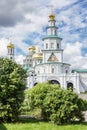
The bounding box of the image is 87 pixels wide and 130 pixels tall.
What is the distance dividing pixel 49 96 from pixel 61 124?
2.48 m

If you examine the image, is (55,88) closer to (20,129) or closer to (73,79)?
(20,129)

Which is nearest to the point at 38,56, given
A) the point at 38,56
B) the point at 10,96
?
the point at 38,56

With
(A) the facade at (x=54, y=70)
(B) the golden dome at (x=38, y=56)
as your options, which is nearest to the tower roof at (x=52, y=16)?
(A) the facade at (x=54, y=70)

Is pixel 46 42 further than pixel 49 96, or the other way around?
pixel 46 42

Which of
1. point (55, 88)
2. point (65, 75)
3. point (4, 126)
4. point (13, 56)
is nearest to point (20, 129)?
point (4, 126)

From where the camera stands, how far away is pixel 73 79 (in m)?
79.8

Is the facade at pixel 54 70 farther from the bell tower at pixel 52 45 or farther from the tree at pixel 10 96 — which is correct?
the tree at pixel 10 96

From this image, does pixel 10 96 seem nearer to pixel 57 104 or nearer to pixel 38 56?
pixel 57 104

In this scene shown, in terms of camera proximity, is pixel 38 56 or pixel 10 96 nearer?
pixel 10 96

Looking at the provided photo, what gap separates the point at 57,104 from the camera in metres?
25.3

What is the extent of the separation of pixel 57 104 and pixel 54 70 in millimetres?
56302

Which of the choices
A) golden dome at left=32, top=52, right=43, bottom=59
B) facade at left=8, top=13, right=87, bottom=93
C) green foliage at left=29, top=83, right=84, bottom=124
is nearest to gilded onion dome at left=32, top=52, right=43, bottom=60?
golden dome at left=32, top=52, right=43, bottom=59

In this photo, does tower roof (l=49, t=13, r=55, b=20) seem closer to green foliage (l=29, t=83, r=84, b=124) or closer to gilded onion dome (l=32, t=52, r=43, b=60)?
gilded onion dome (l=32, t=52, r=43, b=60)

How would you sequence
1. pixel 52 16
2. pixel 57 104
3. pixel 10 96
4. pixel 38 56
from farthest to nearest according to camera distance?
pixel 38 56 → pixel 52 16 → pixel 10 96 → pixel 57 104
